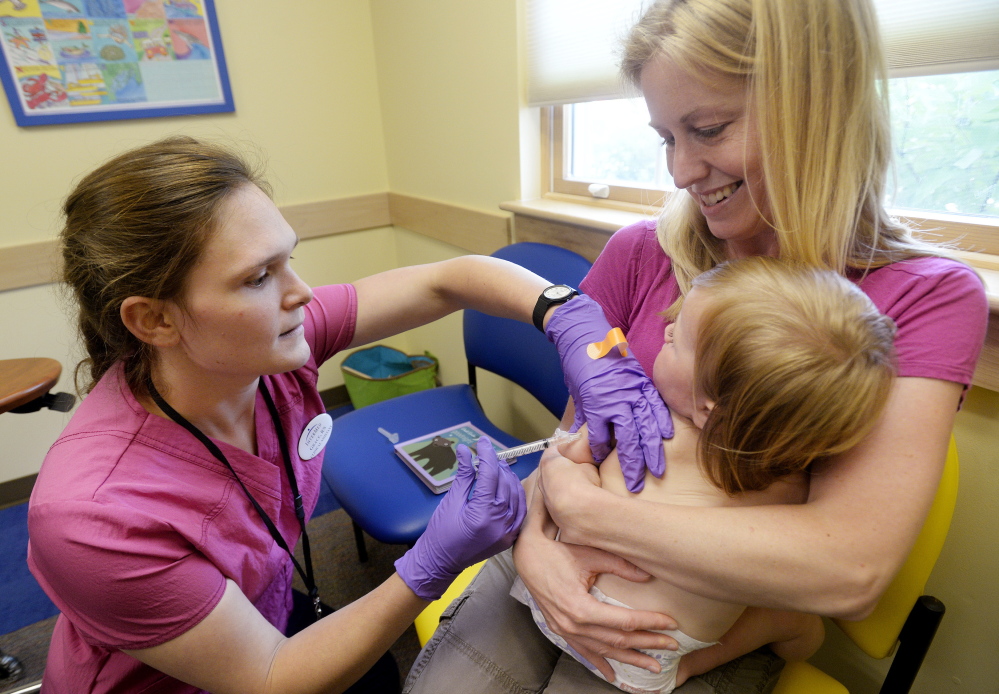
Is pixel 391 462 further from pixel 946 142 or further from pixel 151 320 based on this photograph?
pixel 946 142

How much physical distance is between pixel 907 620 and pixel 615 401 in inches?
24.4

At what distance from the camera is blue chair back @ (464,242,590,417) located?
5.81 feet

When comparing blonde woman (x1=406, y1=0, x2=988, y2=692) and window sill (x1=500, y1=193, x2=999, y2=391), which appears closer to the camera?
blonde woman (x1=406, y1=0, x2=988, y2=692)

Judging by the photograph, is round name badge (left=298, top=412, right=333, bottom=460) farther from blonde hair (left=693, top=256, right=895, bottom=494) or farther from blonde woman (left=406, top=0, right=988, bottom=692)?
blonde hair (left=693, top=256, right=895, bottom=494)

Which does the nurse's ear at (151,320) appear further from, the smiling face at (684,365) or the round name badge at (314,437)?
the smiling face at (684,365)

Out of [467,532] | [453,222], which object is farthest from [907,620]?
[453,222]

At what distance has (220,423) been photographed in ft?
3.66

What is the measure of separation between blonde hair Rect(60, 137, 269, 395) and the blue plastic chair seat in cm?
84

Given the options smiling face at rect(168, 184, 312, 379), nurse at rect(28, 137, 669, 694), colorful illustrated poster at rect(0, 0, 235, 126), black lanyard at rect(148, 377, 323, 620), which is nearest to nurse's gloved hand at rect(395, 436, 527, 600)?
nurse at rect(28, 137, 669, 694)

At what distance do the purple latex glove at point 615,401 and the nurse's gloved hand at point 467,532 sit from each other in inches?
7.6

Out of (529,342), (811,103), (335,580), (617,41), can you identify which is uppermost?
(617,41)

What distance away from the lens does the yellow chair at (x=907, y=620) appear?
905 mm

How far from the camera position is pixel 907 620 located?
0.96 meters

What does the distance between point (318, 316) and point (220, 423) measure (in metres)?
0.34
